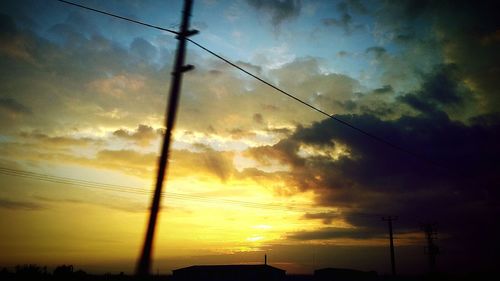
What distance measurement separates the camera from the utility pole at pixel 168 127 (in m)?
8.41

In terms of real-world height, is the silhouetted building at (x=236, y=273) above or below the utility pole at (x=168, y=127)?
below

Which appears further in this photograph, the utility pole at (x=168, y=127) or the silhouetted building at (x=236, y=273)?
the silhouetted building at (x=236, y=273)

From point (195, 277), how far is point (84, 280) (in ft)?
64.1

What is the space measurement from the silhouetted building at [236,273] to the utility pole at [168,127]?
5174 cm

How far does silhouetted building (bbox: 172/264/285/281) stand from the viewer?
55438mm

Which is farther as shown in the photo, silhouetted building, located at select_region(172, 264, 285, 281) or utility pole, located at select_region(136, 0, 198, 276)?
silhouetted building, located at select_region(172, 264, 285, 281)

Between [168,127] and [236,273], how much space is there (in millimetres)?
52870

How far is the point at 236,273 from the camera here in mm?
55688

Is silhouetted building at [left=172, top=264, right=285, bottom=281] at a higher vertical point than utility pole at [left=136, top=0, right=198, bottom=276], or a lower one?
lower

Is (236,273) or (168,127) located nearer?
(168,127)

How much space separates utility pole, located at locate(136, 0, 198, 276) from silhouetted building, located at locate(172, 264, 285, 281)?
170ft

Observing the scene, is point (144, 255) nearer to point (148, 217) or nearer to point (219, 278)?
point (148, 217)

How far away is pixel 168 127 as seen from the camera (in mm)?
9336

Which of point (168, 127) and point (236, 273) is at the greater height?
point (168, 127)
